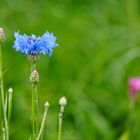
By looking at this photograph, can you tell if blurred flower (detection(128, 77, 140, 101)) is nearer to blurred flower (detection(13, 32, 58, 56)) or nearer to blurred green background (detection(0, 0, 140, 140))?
blurred green background (detection(0, 0, 140, 140))

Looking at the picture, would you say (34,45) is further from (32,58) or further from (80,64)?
(80,64)

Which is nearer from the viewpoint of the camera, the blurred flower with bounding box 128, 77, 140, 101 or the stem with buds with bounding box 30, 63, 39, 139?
the stem with buds with bounding box 30, 63, 39, 139

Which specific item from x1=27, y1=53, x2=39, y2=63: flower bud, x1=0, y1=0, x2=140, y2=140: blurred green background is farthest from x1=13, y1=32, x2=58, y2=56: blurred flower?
x1=0, y1=0, x2=140, y2=140: blurred green background

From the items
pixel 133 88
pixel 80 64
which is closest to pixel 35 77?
pixel 133 88

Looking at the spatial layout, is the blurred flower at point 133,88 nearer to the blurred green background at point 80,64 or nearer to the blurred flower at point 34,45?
the blurred green background at point 80,64

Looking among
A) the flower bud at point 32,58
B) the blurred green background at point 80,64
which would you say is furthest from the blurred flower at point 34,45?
the blurred green background at point 80,64

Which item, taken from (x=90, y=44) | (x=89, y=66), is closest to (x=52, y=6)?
(x=90, y=44)
